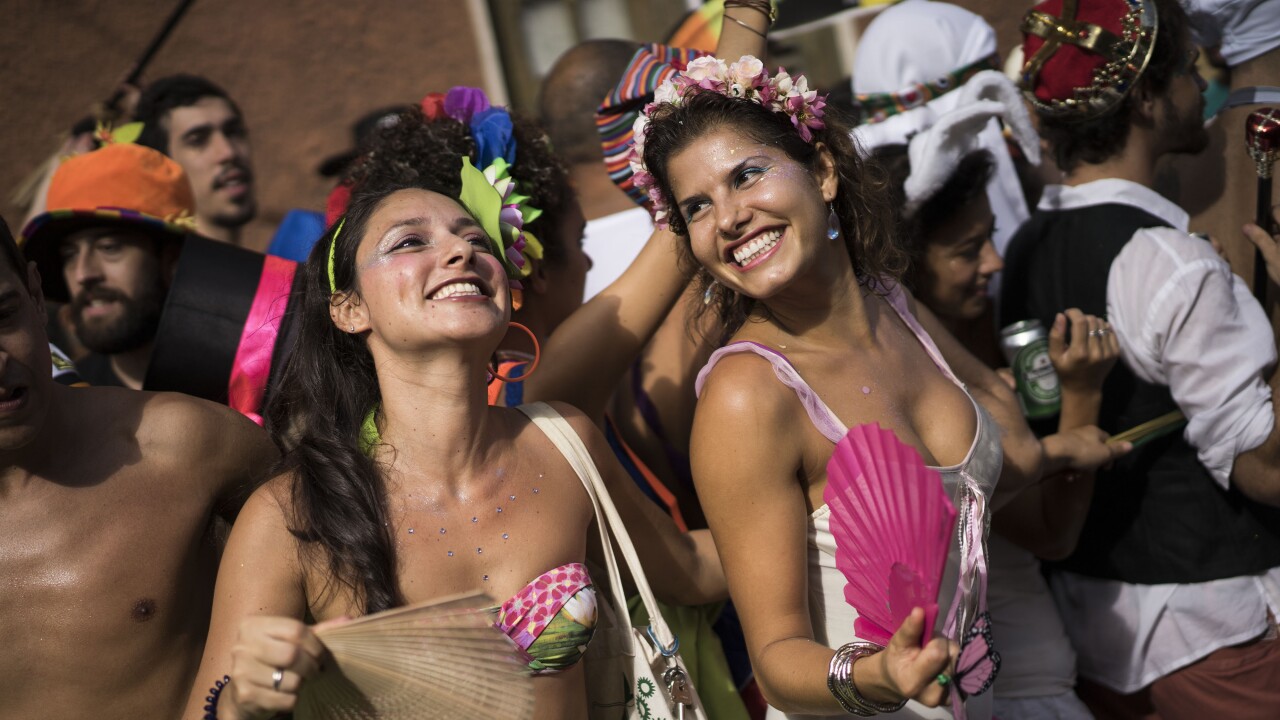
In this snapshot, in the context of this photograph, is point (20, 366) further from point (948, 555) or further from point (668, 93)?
point (948, 555)

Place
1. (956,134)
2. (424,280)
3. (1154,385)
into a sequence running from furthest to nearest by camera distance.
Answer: (956,134) → (1154,385) → (424,280)

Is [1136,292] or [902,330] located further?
[1136,292]

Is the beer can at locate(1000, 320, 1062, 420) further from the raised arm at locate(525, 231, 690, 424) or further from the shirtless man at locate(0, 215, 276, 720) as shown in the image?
the shirtless man at locate(0, 215, 276, 720)

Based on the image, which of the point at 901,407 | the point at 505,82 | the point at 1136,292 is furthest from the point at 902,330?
the point at 505,82

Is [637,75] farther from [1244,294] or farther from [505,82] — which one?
[505,82]

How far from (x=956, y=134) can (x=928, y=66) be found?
2.86 ft

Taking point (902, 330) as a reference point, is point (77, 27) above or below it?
above

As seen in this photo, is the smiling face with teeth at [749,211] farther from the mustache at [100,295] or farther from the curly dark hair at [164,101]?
the curly dark hair at [164,101]

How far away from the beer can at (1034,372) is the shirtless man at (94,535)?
6.62 feet

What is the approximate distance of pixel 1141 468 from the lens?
3.01 meters

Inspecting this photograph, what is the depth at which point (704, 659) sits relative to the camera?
2592mm

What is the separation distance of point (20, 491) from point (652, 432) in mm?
1559

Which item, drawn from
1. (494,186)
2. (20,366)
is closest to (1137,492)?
(494,186)

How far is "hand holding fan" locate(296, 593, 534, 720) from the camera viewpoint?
1665 millimetres
